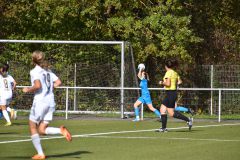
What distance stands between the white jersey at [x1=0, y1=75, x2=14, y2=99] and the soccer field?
10.0ft

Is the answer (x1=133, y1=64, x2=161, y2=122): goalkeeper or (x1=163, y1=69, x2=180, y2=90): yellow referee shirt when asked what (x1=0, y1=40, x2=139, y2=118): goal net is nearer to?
(x1=133, y1=64, x2=161, y2=122): goalkeeper

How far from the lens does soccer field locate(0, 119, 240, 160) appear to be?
14789 millimetres

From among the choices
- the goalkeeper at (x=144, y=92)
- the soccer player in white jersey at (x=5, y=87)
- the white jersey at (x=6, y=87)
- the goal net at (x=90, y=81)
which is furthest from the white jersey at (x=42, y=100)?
the goal net at (x=90, y=81)

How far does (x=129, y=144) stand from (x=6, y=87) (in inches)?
377

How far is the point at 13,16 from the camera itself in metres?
39.8

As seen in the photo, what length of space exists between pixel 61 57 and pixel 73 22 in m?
5.26

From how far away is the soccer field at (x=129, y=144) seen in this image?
14.8m

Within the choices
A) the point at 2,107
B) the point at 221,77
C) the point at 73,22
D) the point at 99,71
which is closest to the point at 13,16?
the point at 73,22

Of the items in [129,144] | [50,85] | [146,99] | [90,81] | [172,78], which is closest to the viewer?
[50,85]

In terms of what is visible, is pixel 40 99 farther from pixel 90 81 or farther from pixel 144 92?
pixel 90 81

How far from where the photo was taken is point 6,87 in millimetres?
26141

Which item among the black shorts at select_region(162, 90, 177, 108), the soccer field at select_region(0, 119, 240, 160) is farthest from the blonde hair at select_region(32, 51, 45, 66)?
the black shorts at select_region(162, 90, 177, 108)

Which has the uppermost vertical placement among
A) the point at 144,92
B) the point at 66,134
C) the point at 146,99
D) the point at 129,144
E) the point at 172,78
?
the point at 172,78

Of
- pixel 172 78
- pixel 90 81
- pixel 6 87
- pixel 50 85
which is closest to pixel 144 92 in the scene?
pixel 90 81
